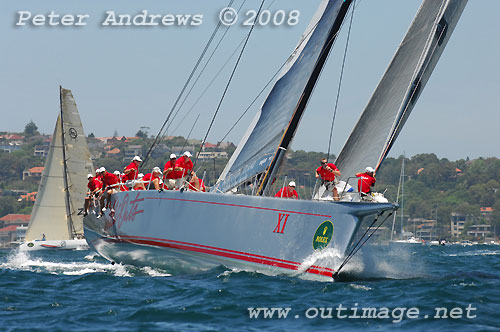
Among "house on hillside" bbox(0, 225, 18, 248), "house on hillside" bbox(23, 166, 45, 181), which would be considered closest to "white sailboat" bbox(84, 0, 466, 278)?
"house on hillside" bbox(0, 225, 18, 248)

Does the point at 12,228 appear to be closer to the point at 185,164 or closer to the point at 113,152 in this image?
the point at 113,152

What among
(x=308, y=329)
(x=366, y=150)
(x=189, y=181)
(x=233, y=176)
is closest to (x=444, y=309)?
(x=308, y=329)

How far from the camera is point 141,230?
13789mm

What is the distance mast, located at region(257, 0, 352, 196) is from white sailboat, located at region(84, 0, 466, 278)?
0.05ft

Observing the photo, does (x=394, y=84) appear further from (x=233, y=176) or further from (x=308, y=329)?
(x=308, y=329)

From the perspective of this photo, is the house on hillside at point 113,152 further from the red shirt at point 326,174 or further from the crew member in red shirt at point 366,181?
the crew member in red shirt at point 366,181

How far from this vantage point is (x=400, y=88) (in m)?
12.7

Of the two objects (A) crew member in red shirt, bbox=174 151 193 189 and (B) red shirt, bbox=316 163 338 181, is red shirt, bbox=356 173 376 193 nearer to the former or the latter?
(B) red shirt, bbox=316 163 338 181

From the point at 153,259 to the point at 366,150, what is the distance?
166 inches

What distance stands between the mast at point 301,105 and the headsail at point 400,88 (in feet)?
3.52

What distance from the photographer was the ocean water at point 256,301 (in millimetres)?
8059

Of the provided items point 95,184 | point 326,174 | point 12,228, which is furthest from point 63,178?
point 12,228

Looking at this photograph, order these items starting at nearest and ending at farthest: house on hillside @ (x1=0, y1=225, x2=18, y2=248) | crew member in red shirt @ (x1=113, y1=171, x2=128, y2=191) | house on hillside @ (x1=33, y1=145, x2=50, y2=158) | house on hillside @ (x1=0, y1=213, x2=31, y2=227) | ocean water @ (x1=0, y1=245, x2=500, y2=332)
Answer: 1. ocean water @ (x1=0, y1=245, x2=500, y2=332)
2. crew member in red shirt @ (x1=113, y1=171, x2=128, y2=191)
3. house on hillside @ (x1=0, y1=225, x2=18, y2=248)
4. house on hillside @ (x1=0, y1=213, x2=31, y2=227)
5. house on hillside @ (x1=33, y1=145, x2=50, y2=158)

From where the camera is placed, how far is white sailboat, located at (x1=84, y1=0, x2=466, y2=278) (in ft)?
37.1
